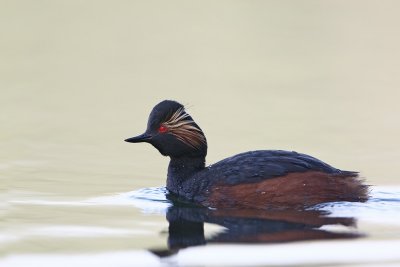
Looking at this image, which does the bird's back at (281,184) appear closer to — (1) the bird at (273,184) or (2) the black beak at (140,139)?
(1) the bird at (273,184)

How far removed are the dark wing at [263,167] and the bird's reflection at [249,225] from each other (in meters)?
0.36

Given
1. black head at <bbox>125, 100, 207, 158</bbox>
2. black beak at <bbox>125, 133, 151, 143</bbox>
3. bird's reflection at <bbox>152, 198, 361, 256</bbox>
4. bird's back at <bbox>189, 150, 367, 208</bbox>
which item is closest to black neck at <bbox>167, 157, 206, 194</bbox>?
black head at <bbox>125, 100, 207, 158</bbox>

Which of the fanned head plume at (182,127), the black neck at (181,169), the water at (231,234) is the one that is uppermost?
the fanned head plume at (182,127)

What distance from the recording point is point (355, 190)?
9.80 meters

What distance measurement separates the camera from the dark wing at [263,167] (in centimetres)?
970

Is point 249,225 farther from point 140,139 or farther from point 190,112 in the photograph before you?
point 190,112

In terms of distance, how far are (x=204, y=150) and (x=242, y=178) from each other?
1.07m

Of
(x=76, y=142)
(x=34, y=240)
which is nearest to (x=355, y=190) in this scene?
(x=34, y=240)

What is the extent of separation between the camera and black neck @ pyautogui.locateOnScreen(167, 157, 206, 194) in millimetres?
10648

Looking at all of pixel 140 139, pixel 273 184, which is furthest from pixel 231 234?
pixel 140 139

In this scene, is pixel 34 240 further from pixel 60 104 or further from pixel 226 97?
pixel 226 97

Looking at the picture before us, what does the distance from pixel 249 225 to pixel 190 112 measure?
7199 millimetres

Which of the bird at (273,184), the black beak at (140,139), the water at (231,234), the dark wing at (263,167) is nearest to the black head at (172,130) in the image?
the black beak at (140,139)

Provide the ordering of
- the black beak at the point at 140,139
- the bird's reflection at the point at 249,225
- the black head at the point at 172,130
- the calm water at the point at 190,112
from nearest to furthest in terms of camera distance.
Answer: the calm water at the point at 190,112 → the bird's reflection at the point at 249,225 → the black beak at the point at 140,139 → the black head at the point at 172,130
